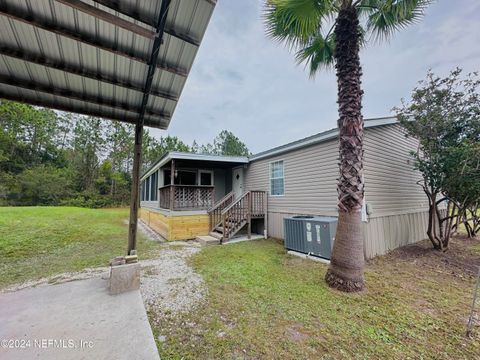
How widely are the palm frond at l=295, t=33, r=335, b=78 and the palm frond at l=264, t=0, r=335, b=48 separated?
0.63 m

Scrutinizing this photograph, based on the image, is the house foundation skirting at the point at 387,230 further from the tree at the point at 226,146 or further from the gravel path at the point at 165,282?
the tree at the point at 226,146

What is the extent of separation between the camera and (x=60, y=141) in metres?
→ 28.6

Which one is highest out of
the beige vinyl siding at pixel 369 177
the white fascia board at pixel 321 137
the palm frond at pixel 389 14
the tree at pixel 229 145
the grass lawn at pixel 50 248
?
the tree at pixel 229 145

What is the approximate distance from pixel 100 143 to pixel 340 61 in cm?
3204

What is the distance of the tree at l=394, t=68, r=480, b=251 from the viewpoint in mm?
5461

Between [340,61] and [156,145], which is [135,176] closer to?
[340,61]

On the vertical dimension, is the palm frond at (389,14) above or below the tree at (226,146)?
below

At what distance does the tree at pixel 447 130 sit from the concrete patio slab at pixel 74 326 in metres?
7.72

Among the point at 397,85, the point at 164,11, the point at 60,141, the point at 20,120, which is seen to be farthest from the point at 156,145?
the point at 164,11

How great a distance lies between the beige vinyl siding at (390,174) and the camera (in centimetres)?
612

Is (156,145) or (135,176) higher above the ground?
(156,145)

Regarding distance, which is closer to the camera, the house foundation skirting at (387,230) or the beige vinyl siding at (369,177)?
the house foundation skirting at (387,230)

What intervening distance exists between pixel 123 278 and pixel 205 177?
8.47 metres

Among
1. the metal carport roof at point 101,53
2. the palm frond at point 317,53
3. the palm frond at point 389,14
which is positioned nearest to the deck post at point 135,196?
the metal carport roof at point 101,53
